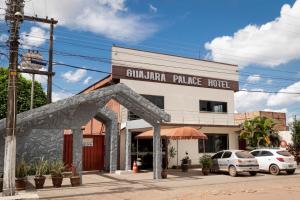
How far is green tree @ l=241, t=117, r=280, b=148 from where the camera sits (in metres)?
28.3

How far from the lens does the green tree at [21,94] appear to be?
111ft

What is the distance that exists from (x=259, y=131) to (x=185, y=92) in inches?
272

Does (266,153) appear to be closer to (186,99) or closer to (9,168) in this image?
(186,99)

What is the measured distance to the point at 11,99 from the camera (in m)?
14.1

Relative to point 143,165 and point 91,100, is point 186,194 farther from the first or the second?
point 143,165

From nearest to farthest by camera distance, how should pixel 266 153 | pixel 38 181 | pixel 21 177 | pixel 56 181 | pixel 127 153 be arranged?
pixel 21 177 → pixel 38 181 → pixel 56 181 → pixel 266 153 → pixel 127 153

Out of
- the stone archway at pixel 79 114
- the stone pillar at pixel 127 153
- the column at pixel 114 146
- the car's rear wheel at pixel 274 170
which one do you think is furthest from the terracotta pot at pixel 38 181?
the car's rear wheel at pixel 274 170

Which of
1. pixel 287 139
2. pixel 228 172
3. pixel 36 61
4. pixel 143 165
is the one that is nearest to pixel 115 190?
pixel 228 172

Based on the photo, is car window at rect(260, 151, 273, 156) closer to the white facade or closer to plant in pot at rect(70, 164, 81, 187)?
the white facade

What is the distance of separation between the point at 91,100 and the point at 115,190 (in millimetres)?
4791

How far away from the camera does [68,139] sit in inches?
953

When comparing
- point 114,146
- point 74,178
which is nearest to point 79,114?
point 74,178

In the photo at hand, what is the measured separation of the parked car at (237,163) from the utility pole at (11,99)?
12.7 meters

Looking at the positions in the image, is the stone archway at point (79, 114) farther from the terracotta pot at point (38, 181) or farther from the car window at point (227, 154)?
the car window at point (227, 154)
